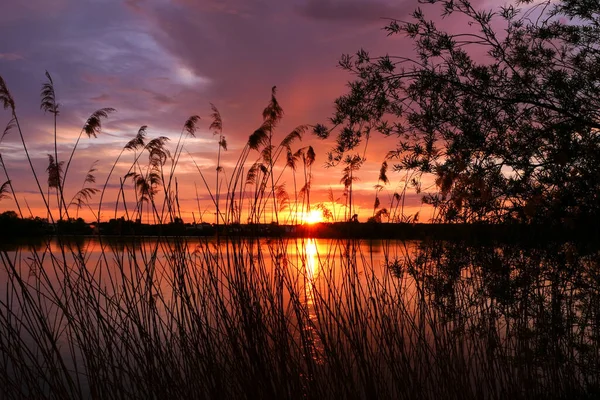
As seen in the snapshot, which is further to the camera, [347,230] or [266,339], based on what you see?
[347,230]

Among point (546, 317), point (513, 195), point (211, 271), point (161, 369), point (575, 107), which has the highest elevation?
point (575, 107)

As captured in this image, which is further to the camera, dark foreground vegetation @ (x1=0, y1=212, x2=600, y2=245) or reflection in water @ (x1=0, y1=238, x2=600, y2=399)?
dark foreground vegetation @ (x1=0, y1=212, x2=600, y2=245)

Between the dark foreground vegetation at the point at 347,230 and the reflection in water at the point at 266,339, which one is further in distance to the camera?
the dark foreground vegetation at the point at 347,230

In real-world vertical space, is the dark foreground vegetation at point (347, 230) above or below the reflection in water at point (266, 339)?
above

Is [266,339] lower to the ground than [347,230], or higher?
lower

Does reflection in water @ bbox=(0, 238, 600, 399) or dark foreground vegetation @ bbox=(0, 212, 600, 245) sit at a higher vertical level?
dark foreground vegetation @ bbox=(0, 212, 600, 245)

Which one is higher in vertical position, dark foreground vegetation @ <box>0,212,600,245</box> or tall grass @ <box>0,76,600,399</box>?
dark foreground vegetation @ <box>0,212,600,245</box>

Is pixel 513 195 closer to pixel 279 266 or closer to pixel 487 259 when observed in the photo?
pixel 487 259

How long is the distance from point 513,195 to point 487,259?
515mm

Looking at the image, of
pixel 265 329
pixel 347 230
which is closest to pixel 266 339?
pixel 265 329

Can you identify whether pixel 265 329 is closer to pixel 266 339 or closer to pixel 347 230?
pixel 266 339

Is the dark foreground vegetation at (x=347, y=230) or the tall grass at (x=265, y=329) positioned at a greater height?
the dark foreground vegetation at (x=347, y=230)

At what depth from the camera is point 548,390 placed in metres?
3.35

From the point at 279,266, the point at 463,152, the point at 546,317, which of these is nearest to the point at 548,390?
the point at 546,317
